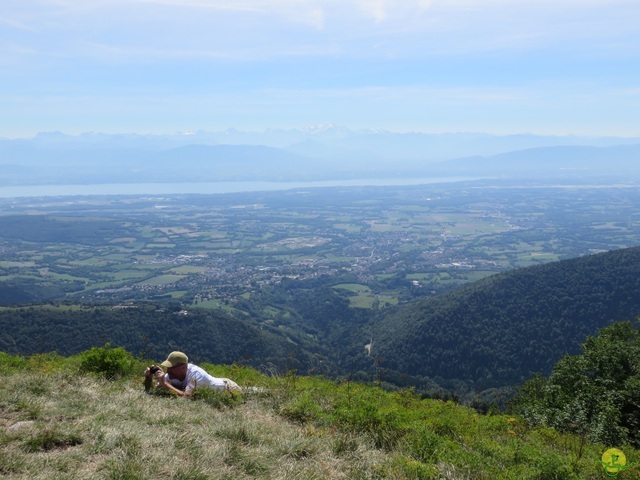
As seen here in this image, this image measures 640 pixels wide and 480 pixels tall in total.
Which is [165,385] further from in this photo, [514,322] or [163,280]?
[163,280]

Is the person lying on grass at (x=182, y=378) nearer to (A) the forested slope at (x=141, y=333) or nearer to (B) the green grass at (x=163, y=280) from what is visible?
(A) the forested slope at (x=141, y=333)

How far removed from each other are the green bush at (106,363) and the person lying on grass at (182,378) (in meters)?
1.20

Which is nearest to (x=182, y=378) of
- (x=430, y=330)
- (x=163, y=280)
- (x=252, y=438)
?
(x=252, y=438)

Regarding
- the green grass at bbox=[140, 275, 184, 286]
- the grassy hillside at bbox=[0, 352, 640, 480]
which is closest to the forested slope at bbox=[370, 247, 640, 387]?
the grassy hillside at bbox=[0, 352, 640, 480]

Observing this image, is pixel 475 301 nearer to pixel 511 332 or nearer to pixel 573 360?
pixel 511 332

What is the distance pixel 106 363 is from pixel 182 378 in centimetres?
183

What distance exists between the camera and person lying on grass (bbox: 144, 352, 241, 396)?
7387 mm

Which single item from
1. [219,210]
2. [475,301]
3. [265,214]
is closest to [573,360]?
[475,301]

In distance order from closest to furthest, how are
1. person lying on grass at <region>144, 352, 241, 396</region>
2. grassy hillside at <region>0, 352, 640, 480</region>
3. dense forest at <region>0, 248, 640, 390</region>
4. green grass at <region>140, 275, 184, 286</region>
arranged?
1. grassy hillside at <region>0, 352, 640, 480</region>
2. person lying on grass at <region>144, 352, 241, 396</region>
3. dense forest at <region>0, 248, 640, 390</region>
4. green grass at <region>140, 275, 184, 286</region>

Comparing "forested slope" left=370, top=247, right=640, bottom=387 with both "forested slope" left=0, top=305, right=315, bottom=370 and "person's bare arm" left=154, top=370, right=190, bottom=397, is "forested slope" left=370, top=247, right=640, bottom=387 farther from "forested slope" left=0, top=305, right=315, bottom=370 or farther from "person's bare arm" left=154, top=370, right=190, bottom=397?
"person's bare arm" left=154, top=370, right=190, bottom=397

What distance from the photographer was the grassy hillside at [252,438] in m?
4.51

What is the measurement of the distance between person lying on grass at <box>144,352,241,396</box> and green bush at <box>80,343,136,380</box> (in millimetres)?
1197

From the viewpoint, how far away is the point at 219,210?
184 m

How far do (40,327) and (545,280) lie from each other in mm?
54793
